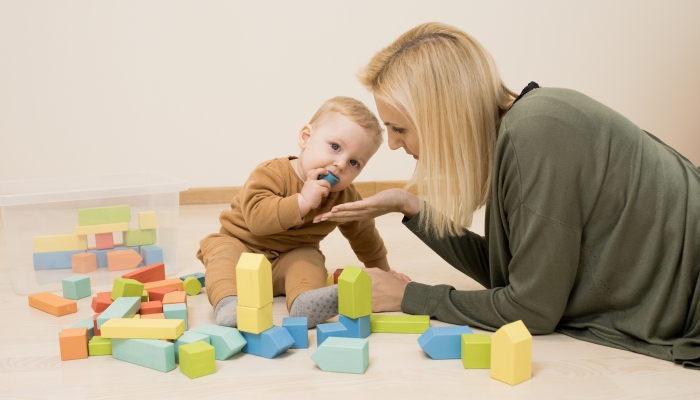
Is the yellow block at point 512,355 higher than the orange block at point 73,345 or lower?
higher

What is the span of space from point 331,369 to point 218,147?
6.03 feet

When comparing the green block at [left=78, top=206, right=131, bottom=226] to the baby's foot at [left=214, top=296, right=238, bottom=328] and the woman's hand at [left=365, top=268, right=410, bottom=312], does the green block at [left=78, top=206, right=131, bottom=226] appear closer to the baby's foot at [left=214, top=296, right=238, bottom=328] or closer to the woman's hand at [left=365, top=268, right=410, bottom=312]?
the baby's foot at [left=214, top=296, right=238, bottom=328]

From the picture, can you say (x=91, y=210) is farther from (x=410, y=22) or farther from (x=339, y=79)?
(x=410, y=22)

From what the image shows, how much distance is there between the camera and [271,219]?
4.18ft

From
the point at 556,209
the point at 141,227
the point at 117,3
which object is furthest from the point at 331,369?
the point at 117,3

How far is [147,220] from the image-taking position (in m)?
1.58

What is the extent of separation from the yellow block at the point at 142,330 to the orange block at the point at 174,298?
0.21 metres

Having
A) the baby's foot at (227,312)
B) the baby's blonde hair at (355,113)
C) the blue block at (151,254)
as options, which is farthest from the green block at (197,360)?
the blue block at (151,254)

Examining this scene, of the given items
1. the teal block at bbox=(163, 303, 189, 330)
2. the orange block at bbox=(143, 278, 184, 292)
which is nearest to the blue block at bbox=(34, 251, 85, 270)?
the orange block at bbox=(143, 278, 184, 292)

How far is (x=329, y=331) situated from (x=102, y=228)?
77cm

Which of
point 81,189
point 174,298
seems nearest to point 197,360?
point 174,298

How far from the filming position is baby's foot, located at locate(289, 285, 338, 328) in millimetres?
1153

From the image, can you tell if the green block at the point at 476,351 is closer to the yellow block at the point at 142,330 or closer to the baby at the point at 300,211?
the baby at the point at 300,211

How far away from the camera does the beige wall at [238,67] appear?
8.32 feet
